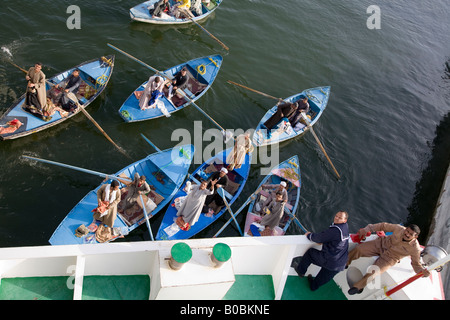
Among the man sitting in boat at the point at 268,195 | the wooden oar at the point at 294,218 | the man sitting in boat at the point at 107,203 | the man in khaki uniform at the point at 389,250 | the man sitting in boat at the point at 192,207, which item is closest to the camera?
the man in khaki uniform at the point at 389,250

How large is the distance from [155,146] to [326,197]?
24.8ft

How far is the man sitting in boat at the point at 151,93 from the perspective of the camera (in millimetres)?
15156

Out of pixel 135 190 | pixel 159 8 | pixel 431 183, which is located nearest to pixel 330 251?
pixel 135 190

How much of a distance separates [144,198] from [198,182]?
2214 millimetres

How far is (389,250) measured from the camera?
743 cm

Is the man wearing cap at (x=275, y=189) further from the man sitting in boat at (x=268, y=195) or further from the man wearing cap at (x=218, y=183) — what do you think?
the man wearing cap at (x=218, y=183)

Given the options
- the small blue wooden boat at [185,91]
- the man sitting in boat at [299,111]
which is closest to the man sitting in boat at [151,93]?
the small blue wooden boat at [185,91]

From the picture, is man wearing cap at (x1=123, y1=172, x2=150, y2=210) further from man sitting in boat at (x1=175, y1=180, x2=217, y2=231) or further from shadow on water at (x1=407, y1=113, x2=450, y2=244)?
shadow on water at (x1=407, y1=113, x2=450, y2=244)

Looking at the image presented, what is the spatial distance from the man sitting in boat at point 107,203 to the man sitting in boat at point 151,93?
5.32 meters

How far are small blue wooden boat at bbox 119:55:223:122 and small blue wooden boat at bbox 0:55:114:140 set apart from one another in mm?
1614

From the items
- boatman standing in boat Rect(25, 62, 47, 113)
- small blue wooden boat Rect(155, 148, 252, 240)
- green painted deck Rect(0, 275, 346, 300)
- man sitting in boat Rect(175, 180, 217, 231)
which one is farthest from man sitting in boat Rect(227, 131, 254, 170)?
boatman standing in boat Rect(25, 62, 47, 113)

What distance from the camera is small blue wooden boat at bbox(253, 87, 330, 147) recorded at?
16175 millimetres

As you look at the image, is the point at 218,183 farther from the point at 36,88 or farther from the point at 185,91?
the point at 36,88
